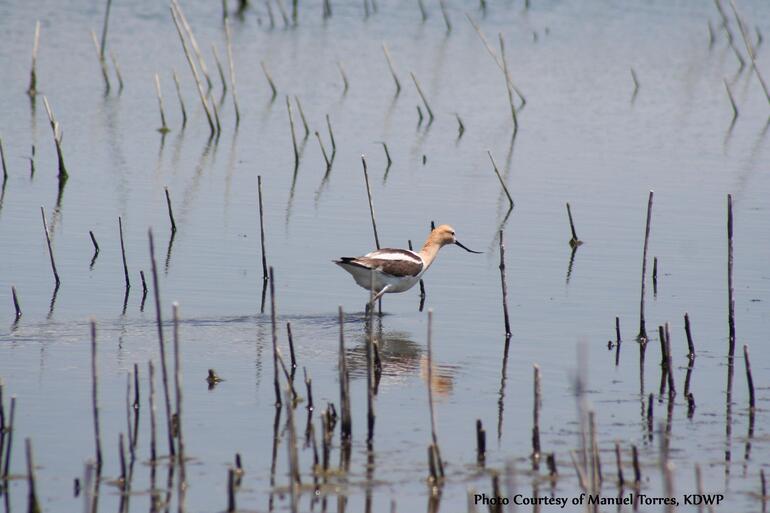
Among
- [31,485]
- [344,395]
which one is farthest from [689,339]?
[31,485]

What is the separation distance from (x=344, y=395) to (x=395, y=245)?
786cm

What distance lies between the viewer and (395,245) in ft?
54.7

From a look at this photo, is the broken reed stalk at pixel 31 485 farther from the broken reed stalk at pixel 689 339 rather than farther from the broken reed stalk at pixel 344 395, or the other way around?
the broken reed stalk at pixel 689 339

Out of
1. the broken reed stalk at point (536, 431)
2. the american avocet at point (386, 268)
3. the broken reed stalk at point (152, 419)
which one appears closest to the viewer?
the broken reed stalk at point (152, 419)

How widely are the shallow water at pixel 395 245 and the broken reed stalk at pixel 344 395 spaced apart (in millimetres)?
162

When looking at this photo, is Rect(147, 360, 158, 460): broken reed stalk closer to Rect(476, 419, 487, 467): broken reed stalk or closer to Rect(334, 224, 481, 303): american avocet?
Rect(476, 419, 487, 467): broken reed stalk

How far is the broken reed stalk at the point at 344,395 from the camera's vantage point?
8859 mm

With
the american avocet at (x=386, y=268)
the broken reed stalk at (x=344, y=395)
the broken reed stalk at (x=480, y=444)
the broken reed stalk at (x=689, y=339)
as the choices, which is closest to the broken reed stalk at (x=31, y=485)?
the broken reed stalk at (x=344, y=395)

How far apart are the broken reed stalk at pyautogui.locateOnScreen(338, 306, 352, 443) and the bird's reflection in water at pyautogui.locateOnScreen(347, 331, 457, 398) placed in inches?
72.9

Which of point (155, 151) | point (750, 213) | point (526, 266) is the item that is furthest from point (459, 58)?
point (526, 266)

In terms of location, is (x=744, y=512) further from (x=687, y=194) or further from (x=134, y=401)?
(x=687, y=194)

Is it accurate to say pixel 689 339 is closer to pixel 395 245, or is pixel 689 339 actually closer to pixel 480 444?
pixel 480 444

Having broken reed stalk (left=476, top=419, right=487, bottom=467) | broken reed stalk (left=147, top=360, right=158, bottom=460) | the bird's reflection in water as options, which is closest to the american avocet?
the bird's reflection in water

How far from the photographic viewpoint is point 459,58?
34.0 m
